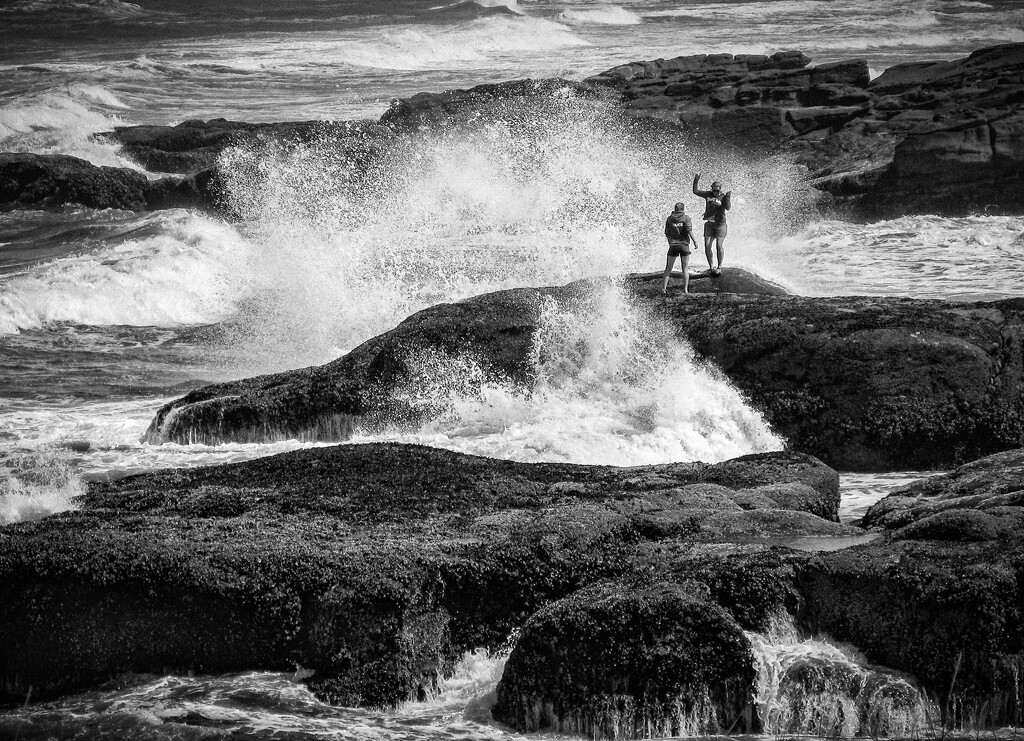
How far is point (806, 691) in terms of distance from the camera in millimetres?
7055

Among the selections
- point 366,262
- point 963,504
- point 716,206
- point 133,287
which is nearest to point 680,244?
point 716,206

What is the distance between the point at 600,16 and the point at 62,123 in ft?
96.9

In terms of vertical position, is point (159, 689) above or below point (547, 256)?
below

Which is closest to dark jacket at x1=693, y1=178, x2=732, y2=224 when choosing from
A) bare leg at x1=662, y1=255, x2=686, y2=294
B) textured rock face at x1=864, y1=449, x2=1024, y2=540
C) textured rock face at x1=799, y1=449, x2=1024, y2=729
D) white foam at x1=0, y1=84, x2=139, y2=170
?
bare leg at x1=662, y1=255, x2=686, y2=294

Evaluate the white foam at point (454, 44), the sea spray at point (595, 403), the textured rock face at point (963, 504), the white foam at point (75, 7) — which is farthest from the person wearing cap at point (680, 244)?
the white foam at point (75, 7)

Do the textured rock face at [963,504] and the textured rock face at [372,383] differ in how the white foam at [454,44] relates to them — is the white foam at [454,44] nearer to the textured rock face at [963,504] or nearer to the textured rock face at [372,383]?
the textured rock face at [372,383]

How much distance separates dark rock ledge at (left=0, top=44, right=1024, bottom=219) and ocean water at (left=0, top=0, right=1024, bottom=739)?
0.85m

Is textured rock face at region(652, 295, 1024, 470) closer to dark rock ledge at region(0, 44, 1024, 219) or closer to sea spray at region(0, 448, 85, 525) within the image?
sea spray at region(0, 448, 85, 525)

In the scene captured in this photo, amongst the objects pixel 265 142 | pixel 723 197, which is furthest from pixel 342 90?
pixel 723 197

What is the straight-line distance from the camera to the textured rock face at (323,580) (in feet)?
24.7

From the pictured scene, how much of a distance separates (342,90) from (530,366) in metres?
35.5

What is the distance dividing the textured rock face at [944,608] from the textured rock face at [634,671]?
0.69 meters

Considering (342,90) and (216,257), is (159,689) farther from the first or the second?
(342,90)

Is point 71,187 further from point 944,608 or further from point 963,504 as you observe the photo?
point 944,608
